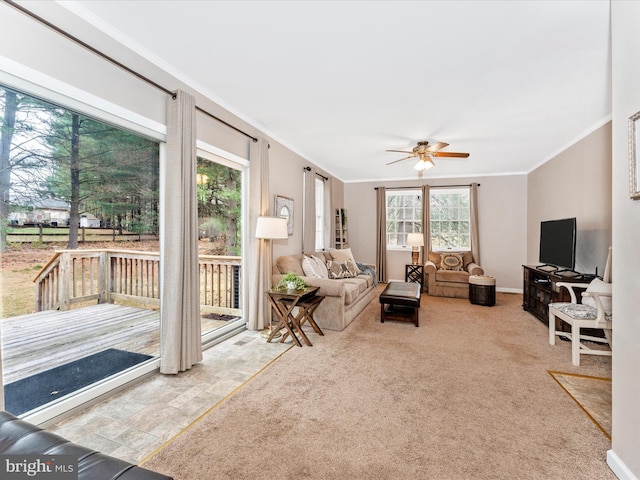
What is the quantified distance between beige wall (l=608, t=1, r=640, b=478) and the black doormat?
340 cm

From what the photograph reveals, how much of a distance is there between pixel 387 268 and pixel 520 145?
12.9 ft

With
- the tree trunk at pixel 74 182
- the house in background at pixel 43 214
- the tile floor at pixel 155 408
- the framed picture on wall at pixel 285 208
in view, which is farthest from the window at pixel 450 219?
the house in background at pixel 43 214

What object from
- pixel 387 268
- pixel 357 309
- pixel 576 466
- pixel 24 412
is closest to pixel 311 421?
pixel 576 466

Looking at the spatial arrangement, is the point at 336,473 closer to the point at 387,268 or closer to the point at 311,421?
the point at 311,421

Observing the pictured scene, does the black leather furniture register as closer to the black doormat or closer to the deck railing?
the black doormat

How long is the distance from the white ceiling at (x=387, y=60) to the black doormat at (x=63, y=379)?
2.47 m

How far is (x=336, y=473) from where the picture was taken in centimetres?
156

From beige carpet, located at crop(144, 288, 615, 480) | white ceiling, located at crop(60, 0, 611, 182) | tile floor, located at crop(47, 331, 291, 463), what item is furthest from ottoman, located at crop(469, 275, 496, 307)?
tile floor, located at crop(47, 331, 291, 463)

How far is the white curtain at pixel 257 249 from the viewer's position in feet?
12.3

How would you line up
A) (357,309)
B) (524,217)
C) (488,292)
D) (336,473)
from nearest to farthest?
(336,473)
(357,309)
(488,292)
(524,217)

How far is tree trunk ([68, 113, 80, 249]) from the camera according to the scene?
6.70 feet

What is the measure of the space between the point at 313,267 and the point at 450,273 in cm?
309

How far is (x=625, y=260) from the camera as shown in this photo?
157cm

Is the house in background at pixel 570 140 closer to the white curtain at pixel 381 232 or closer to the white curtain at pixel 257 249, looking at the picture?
the white curtain at pixel 257 249
